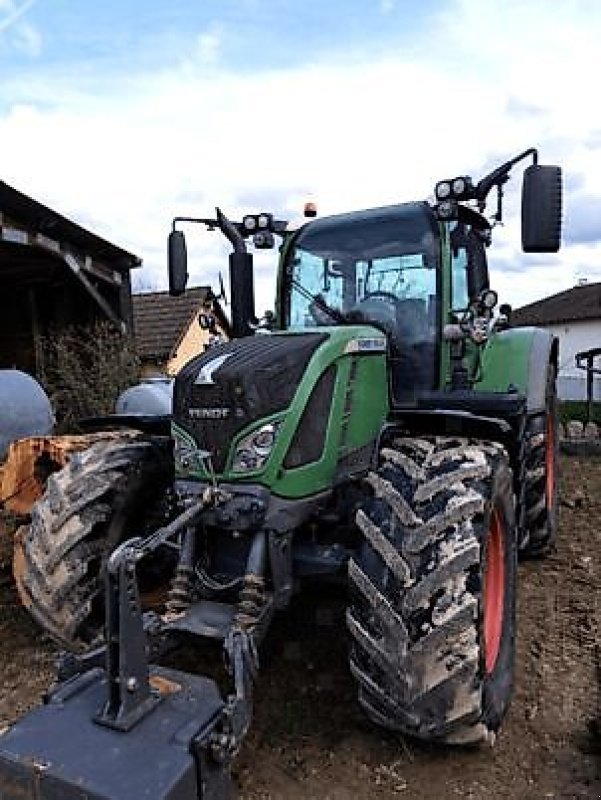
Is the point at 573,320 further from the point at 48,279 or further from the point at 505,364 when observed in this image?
the point at 505,364

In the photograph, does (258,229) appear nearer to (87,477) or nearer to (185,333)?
(87,477)

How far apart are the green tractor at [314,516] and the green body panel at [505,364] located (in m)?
0.11

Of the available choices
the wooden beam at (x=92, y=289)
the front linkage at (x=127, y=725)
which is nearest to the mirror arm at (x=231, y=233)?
the front linkage at (x=127, y=725)

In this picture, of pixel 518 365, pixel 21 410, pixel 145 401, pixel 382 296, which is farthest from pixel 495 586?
pixel 21 410

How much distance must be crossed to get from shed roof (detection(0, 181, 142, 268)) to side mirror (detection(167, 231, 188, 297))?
5.68 metres

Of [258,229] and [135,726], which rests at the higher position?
[258,229]

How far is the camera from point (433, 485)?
2.82 meters

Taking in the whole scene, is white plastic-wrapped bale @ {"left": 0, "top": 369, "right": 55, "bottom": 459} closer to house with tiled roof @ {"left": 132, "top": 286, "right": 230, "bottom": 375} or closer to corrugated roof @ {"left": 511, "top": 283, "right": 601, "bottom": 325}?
house with tiled roof @ {"left": 132, "top": 286, "right": 230, "bottom": 375}

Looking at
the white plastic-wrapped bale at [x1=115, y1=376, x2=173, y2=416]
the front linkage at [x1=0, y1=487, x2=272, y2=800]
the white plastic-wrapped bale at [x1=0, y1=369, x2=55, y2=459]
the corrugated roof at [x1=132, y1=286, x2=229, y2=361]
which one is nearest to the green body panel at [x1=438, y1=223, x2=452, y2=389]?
the front linkage at [x1=0, y1=487, x2=272, y2=800]

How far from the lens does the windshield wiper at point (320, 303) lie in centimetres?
413

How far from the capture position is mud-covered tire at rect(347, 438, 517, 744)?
2586 millimetres

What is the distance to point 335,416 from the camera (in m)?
3.25

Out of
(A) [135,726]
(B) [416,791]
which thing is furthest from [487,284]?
(A) [135,726]

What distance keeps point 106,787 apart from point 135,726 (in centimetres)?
23
